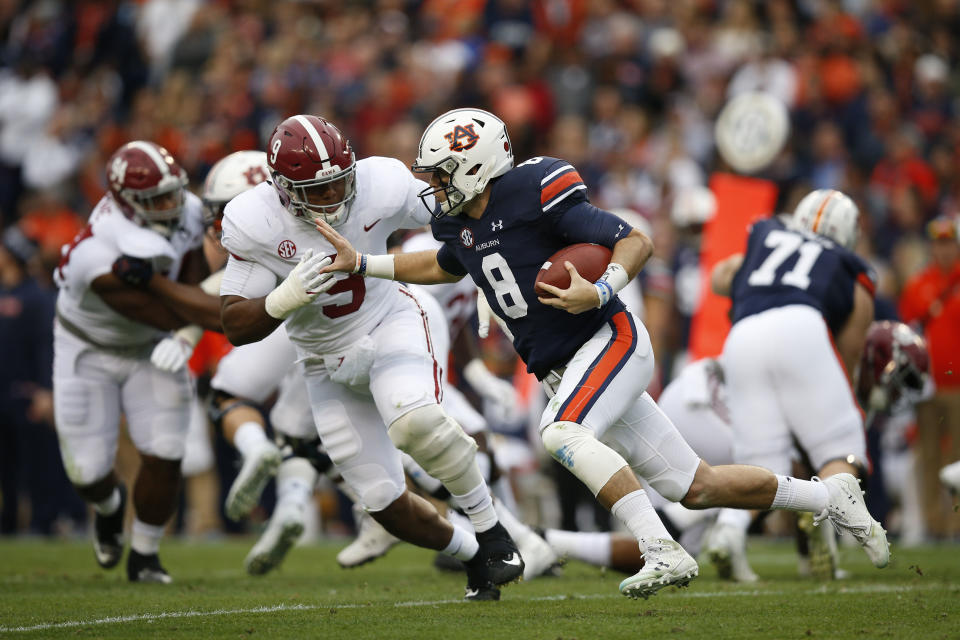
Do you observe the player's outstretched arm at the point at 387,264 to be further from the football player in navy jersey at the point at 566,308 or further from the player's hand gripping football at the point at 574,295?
the player's hand gripping football at the point at 574,295

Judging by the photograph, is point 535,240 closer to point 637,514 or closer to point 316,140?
point 316,140

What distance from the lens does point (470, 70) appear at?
12617 mm

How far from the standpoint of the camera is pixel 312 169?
4.76 metres

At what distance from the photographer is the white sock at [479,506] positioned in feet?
16.1

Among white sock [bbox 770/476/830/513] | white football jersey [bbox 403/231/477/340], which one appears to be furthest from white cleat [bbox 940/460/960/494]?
white football jersey [bbox 403/231/477/340]

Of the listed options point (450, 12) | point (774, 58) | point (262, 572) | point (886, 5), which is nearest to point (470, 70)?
point (450, 12)

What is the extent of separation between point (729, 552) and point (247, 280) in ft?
8.46

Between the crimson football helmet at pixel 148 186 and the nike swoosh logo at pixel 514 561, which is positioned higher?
the crimson football helmet at pixel 148 186

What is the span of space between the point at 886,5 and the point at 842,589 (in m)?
8.43

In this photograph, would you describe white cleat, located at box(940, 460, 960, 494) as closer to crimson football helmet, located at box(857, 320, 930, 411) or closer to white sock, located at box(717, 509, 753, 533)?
crimson football helmet, located at box(857, 320, 930, 411)

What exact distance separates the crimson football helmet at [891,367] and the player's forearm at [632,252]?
234cm

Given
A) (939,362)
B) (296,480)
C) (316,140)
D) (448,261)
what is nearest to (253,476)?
(296,480)

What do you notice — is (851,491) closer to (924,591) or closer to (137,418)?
(924,591)

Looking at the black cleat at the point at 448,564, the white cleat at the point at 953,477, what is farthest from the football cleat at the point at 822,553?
the black cleat at the point at 448,564
